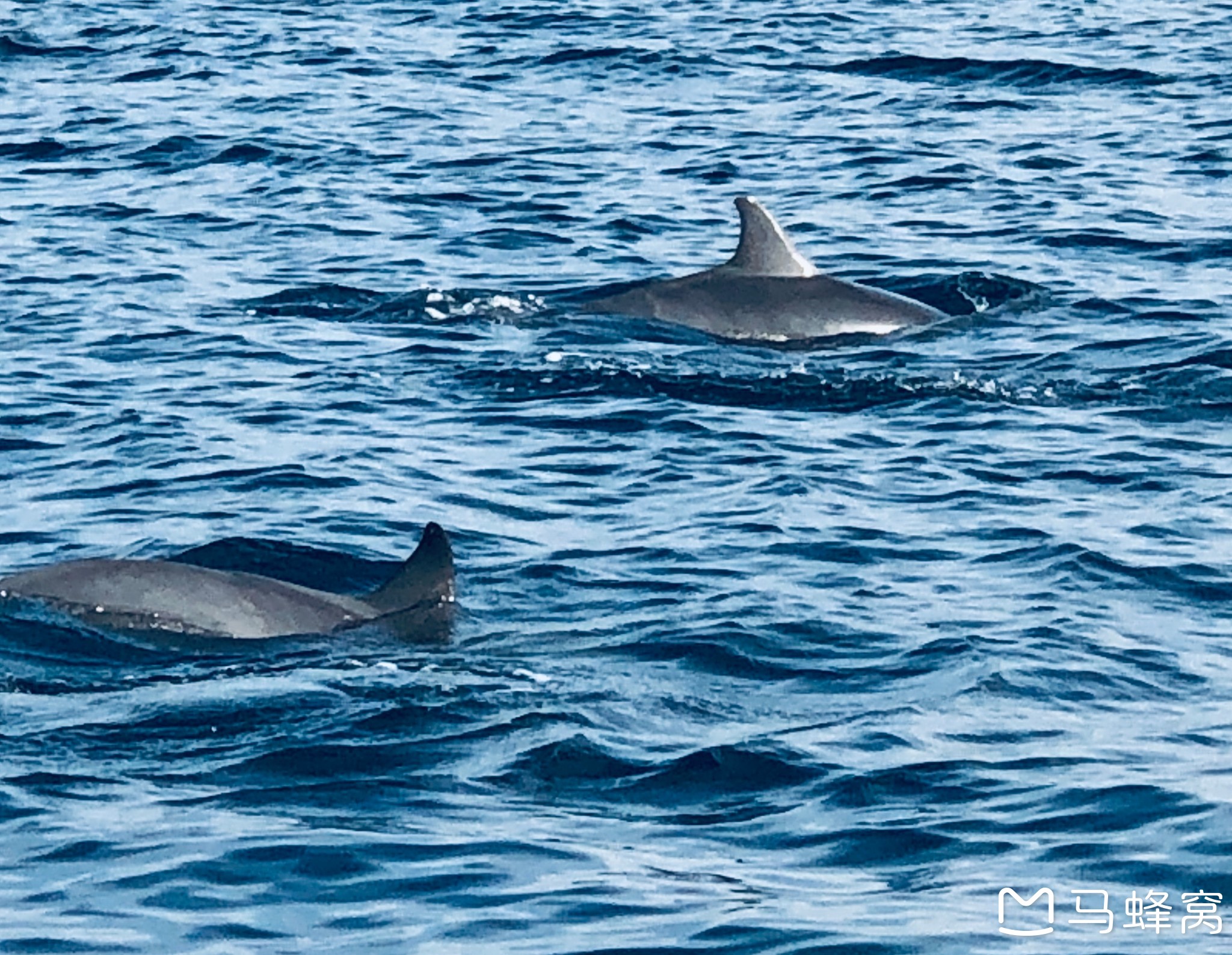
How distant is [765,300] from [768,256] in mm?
698

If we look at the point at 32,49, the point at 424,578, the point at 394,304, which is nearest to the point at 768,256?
the point at 394,304

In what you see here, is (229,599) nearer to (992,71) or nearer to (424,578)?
(424,578)

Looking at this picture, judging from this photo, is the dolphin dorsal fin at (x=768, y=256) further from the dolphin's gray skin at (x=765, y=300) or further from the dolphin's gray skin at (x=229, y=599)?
the dolphin's gray skin at (x=229, y=599)

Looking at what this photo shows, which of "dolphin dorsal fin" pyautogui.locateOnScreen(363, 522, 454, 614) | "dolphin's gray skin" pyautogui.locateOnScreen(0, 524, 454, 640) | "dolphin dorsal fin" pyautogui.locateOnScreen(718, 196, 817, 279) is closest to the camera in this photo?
"dolphin's gray skin" pyautogui.locateOnScreen(0, 524, 454, 640)

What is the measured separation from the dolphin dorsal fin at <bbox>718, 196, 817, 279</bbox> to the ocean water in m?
1.04

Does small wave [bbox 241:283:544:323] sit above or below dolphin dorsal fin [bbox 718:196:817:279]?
below

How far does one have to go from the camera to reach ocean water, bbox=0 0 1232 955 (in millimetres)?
10789

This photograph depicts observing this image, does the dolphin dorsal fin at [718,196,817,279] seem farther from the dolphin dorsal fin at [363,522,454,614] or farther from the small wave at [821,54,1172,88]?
the small wave at [821,54,1172,88]

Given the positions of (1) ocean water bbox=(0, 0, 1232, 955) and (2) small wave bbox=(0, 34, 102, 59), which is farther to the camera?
(2) small wave bbox=(0, 34, 102, 59)

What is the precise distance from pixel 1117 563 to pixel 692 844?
Answer: 492cm

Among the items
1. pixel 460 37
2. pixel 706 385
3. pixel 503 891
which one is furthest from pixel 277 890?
pixel 460 37

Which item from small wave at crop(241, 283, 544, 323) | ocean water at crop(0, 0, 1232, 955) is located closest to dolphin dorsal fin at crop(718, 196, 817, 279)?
ocean water at crop(0, 0, 1232, 955)

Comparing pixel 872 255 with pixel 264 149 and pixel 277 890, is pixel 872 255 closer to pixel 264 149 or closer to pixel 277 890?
→ pixel 264 149

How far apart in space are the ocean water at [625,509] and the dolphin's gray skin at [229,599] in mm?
171
